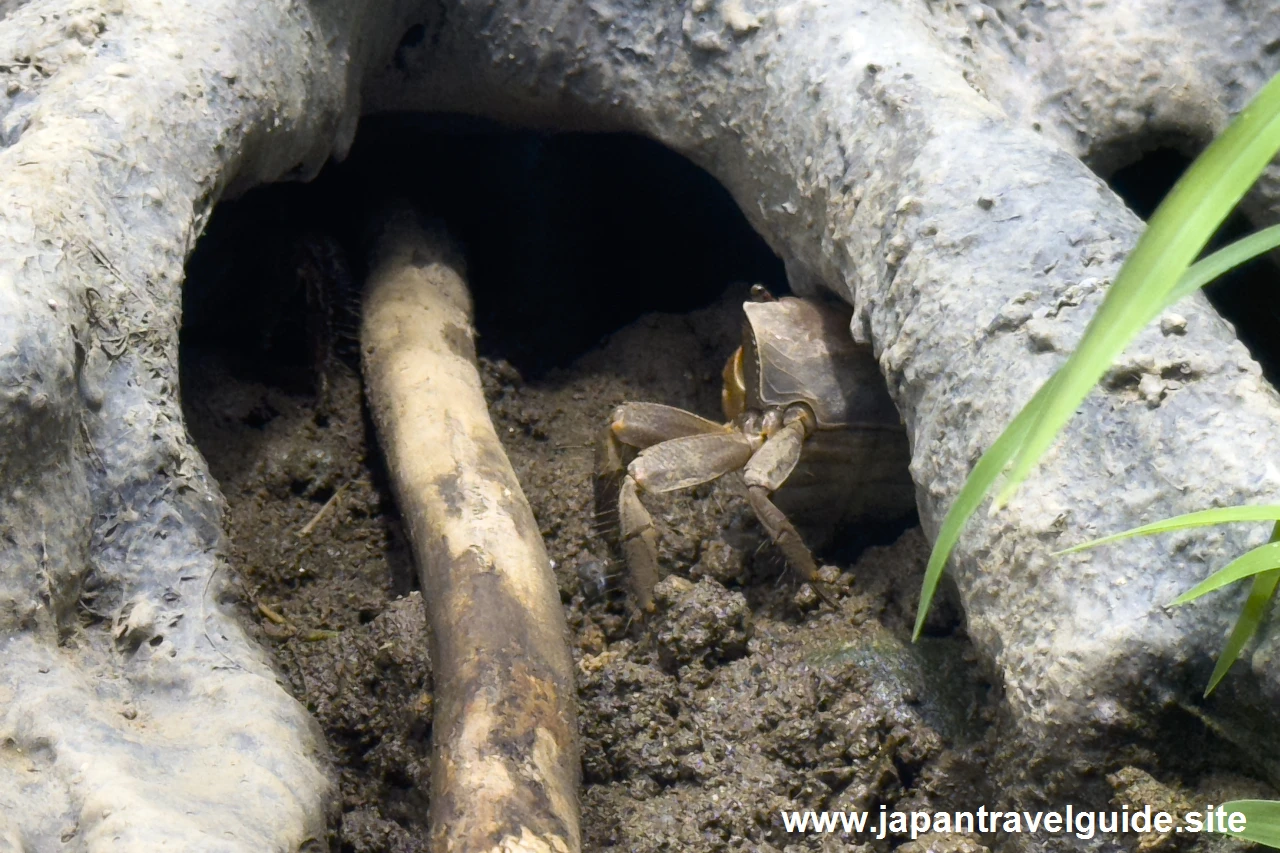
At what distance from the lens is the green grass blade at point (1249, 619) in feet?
4.37

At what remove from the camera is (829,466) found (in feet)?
9.10

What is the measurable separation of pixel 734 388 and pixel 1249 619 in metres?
1.86

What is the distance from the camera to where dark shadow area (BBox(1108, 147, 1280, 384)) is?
2451 millimetres

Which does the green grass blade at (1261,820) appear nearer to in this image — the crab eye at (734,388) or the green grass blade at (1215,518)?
the green grass blade at (1215,518)

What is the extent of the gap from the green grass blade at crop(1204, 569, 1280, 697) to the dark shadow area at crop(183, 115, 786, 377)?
227 cm

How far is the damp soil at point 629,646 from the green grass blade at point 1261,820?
1.73 feet

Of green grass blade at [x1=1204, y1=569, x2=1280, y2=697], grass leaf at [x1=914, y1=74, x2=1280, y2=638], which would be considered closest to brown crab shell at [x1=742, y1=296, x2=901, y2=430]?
green grass blade at [x1=1204, y1=569, x2=1280, y2=697]

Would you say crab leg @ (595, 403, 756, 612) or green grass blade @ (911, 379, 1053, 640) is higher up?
green grass blade @ (911, 379, 1053, 640)

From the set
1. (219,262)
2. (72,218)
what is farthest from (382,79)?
(72,218)

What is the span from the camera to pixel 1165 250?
861 millimetres

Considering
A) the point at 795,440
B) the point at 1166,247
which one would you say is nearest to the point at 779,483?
the point at 795,440

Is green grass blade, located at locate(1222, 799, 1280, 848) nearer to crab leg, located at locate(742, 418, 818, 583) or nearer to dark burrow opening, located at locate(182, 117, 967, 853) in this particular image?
dark burrow opening, located at locate(182, 117, 967, 853)

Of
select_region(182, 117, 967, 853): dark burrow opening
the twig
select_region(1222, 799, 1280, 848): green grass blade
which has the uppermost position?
select_region(1222, 799, 1280, 848): green grass blade

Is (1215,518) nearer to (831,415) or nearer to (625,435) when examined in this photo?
(831,415)
